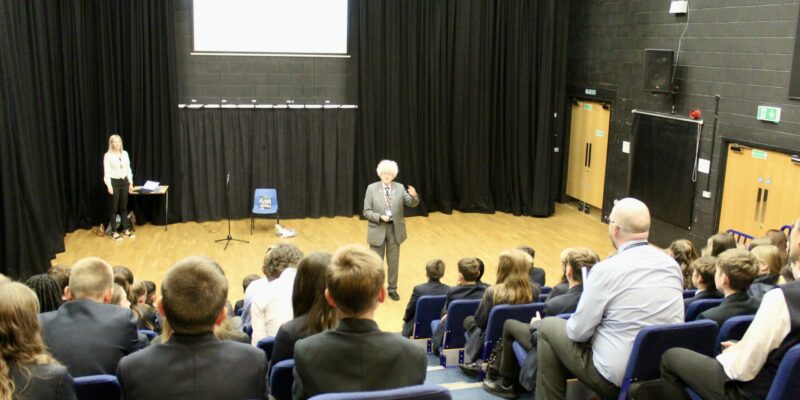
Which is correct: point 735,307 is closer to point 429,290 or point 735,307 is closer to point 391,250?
point 429,290

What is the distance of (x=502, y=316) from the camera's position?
4.81m

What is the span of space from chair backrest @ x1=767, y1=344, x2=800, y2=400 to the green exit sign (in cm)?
607

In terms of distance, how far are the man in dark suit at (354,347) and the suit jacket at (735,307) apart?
7.64 feet

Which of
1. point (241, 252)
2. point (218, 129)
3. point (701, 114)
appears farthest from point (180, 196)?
point (701, 114)

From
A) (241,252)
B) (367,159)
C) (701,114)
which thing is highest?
(701,114)

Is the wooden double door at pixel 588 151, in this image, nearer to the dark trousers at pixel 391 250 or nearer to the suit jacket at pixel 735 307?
the dark trousers at pixel 391 250

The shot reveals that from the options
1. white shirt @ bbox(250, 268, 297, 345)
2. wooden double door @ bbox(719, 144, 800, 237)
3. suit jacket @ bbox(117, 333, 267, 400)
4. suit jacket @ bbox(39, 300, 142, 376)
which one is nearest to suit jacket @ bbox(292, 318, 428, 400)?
suit jacket @ bbox(117, 333, 267, 400)

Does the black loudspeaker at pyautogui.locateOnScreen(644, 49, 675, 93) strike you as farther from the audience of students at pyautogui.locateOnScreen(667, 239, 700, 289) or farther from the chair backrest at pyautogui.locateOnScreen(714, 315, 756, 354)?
the chair backrest at pyautogui.locateOnScreen(714, 315, 756, 354)

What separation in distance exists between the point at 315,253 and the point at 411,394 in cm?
117

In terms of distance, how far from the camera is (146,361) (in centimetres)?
259

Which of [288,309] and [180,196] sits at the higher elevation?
[288,309]

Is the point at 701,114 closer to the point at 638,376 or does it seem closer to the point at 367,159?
the point at 367,159

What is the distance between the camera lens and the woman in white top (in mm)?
10109

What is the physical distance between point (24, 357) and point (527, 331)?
283 cm
